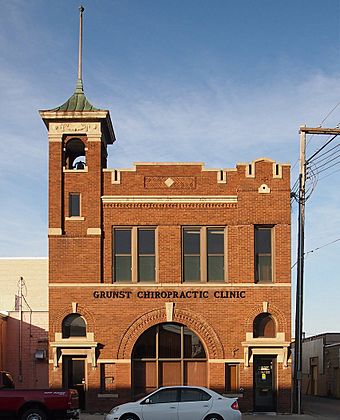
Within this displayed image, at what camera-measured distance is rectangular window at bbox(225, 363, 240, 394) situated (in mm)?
30125

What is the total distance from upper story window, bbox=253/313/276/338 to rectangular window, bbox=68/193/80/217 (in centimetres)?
789

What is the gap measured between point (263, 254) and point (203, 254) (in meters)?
2.29

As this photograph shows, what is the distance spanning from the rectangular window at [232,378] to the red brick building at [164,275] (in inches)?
1.5

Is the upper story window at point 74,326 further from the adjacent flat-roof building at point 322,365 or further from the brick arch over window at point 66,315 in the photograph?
the adjacent flat-roof building at point 322,365

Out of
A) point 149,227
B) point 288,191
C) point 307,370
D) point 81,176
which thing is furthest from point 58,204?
point 307,370

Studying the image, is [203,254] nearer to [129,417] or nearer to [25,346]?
[129,417]

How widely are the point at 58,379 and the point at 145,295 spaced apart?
4403mm

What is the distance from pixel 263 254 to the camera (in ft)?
101

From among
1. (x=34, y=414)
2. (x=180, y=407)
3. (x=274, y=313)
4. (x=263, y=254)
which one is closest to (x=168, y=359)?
(x=274, y=313)

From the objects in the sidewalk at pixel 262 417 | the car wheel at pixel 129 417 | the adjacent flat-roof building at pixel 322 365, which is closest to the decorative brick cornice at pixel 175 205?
the sidewalk at pixel 262 417

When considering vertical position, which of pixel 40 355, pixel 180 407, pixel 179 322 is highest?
pixel 179 322

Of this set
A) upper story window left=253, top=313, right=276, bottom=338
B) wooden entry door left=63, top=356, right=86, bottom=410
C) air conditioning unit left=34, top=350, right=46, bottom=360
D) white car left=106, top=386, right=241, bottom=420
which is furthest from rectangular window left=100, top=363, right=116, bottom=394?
air conditioning unit left=34, top=350, right=46, bottom=360

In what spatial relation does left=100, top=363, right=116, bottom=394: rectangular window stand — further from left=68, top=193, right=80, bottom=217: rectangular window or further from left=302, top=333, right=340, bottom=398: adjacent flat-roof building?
left=302, top=333, right=340, bottom=398: adjacent flat-roof building

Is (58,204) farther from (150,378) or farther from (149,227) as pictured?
(150,378)
